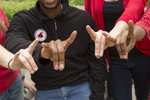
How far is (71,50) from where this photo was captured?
1629 mm

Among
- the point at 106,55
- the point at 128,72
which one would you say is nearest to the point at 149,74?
the point at 128,72

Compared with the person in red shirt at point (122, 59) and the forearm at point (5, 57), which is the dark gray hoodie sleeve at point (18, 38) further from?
the person in red shirt at point (122, 59)

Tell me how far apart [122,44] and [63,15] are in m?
0.72

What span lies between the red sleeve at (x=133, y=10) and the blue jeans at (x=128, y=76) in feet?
1.58

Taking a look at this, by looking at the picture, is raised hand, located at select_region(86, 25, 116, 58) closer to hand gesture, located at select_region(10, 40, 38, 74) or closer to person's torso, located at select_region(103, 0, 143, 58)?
hand gesture, located at select_region(10, 40, 38, 74)

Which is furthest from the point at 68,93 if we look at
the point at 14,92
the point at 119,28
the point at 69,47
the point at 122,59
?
the point at 119,28

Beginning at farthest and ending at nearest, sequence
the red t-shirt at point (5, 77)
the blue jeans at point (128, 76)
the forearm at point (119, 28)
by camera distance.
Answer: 1. the blue jeans at point (128, 76)
2. the red t-shirt at point (5, 77)
3. the forearm at point (119, 28)

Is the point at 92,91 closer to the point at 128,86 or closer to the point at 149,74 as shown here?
the point at 128,86

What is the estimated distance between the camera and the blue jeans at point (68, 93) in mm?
1614

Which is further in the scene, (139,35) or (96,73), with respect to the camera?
(96,73)

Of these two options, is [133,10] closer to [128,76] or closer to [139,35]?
[139,35]

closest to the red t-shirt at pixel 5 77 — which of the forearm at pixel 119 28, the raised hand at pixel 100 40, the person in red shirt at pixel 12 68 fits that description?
the person in red shirt at pixel 12 68

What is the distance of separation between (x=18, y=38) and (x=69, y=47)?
1.61 feet

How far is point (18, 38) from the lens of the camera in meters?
1.39
